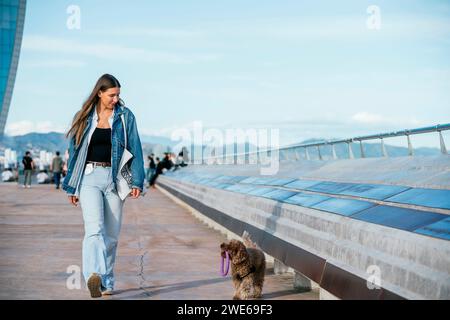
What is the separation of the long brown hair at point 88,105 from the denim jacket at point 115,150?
53mm

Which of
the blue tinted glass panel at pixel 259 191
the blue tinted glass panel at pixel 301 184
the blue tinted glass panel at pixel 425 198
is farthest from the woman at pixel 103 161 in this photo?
the blue tinted glass panel at pixel 259 191

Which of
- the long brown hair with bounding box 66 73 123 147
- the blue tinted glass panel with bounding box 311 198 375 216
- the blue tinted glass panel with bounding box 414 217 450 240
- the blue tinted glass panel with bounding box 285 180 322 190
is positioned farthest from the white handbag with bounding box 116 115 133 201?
the blue tinted glass panel with bounding box 285 180 322 190

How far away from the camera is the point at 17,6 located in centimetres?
15100

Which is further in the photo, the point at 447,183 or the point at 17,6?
the point at 17,6

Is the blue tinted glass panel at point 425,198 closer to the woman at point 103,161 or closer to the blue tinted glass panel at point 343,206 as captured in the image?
the blue tinted glass panel at point 343,206

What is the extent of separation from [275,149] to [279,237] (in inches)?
696

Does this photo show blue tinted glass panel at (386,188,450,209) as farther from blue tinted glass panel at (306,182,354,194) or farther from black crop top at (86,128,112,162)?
black crop top at (86,128,112,162)

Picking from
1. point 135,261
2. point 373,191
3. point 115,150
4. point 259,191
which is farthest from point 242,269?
point 259,191

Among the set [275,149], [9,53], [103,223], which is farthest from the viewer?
[9,53]

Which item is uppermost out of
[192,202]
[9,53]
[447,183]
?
[9,53]

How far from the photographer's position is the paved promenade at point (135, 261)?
27.8 feet

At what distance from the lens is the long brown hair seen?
852 centimetres

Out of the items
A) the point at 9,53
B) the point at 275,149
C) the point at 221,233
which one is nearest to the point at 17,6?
the point at 9,53
